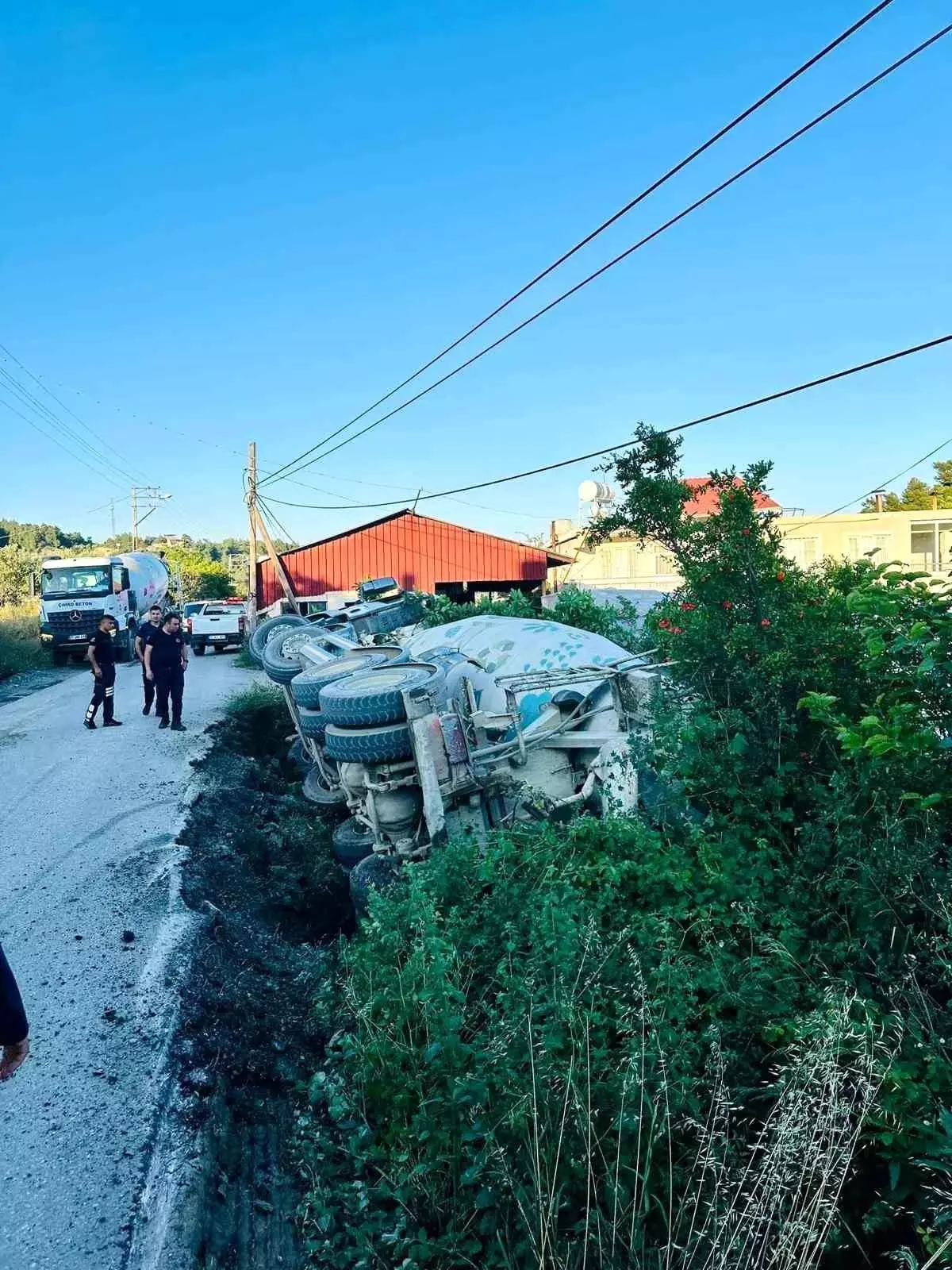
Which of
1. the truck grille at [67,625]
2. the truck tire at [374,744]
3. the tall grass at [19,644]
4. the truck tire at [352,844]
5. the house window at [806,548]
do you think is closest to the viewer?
the truck tire at [374,744]

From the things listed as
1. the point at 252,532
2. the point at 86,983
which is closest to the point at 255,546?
the point at 252,532

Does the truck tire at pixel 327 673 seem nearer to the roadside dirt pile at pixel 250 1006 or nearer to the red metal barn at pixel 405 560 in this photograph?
the roadside dirt pile at pixel 250 1006

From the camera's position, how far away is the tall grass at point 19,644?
18344 millimetres

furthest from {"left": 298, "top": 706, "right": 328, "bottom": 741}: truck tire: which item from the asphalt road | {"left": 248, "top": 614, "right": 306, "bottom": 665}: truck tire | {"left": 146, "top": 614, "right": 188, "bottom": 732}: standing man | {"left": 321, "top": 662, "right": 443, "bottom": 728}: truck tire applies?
{"left": 248, "top": 614, "right": 306, "bottom": 665}: truck tire

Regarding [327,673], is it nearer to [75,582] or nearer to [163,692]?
[163,692]

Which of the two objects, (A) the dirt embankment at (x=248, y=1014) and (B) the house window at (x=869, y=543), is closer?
(A) the dirt embankment at (x=248, y=1014)

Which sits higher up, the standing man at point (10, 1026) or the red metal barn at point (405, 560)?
the red metal barn at point (405, 560)

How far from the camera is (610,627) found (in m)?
11.3

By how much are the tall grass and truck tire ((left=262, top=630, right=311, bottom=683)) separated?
10.3 m

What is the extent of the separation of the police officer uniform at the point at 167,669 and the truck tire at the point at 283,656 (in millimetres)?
1137

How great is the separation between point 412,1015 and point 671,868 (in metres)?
1.76

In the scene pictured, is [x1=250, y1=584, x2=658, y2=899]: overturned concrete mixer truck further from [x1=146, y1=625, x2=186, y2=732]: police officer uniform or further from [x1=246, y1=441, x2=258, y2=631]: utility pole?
[x1=246, y1=441, x2=258, y2=631]: utility pole

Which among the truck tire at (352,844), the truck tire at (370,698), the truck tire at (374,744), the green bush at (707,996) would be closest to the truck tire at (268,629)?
the truck tire at (352,844)

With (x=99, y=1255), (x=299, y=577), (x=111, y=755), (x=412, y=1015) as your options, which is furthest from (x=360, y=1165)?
(x=299, y=577)
